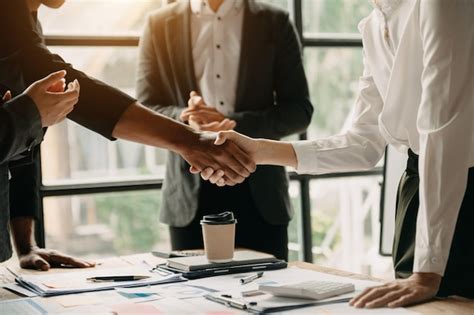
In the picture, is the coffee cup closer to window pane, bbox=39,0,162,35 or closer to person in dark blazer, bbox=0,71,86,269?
person in dark blazer, bbox=0,71,86,269

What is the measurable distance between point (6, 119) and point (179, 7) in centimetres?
174

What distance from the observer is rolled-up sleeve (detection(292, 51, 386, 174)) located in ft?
6.91

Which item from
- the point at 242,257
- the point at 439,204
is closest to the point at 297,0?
the point at 242,257

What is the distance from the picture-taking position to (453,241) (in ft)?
5.46

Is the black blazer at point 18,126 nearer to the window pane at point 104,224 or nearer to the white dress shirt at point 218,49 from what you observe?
the white dress shirt at point 218,49

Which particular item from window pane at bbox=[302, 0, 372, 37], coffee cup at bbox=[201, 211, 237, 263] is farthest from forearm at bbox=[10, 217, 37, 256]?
window pane at bbox=[302, 0, 372, 37]

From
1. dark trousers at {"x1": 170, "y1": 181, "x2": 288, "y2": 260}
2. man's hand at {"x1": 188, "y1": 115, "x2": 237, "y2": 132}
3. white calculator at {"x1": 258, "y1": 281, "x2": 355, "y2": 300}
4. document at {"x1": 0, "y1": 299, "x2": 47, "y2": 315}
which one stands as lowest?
dark trousers at {"x1": 170, "y1": 181, "x2": 288, "y2": 260}

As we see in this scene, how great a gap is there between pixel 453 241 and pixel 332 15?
274 centimetres

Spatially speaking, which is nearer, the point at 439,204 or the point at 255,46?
the point at 439,204

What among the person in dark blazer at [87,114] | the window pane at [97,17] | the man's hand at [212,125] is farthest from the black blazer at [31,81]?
the window pane at [97,17]

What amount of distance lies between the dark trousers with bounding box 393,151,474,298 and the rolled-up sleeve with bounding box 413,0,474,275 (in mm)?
91

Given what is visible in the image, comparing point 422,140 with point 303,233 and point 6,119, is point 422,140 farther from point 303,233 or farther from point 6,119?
point 303,233

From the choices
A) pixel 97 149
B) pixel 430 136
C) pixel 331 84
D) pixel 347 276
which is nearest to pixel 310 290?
pixel 347 276

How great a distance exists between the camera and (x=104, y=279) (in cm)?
183
